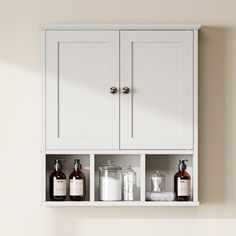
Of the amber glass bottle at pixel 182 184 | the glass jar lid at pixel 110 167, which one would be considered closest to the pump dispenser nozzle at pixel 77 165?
the glass jar lid at pixel 110 167

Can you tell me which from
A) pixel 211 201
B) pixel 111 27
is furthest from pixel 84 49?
pixel 211 201

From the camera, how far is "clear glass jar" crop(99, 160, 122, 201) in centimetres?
321

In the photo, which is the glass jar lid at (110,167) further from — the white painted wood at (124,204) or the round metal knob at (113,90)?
the round metal knob at (113,90)

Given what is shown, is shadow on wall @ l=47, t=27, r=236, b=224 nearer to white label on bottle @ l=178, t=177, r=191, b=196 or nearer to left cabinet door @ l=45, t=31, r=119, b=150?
white label on bottle @ l=178, t=177, r=191, b=196

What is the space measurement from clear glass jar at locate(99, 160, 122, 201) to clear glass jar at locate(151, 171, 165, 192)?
0.16 metres

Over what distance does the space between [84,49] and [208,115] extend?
2.20 ft

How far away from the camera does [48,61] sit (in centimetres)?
319

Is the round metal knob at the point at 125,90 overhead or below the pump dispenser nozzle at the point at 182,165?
overhead

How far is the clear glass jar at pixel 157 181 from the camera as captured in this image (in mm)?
3262

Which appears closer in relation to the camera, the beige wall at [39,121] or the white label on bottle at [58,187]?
the white label on bottle at [58,187]

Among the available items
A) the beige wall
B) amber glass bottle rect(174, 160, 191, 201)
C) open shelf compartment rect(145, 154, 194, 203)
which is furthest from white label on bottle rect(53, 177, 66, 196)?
amber glass bottle rect(174, 160, 191, 201)

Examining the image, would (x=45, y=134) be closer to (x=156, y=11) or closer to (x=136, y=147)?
(x=136, y=147)

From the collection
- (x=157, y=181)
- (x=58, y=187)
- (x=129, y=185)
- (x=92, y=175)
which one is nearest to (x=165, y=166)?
(x=157, y=181)

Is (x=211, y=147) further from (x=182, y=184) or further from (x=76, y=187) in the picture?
(x=76, y=187)
